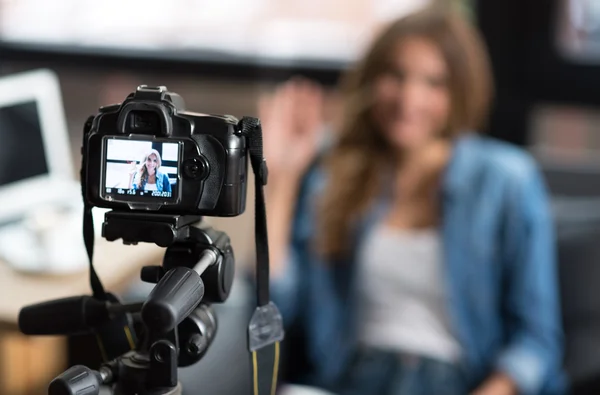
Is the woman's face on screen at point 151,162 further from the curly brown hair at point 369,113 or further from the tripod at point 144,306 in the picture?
the curly brown hair at point 369,113

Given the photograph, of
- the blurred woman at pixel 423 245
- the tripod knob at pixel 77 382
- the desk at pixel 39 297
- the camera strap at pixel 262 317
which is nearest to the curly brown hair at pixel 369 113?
the blurred woman at pixel 423 245

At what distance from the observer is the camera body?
1.90 feet

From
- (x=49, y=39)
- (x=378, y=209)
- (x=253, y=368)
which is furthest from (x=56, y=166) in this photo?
(x=49, y=39)

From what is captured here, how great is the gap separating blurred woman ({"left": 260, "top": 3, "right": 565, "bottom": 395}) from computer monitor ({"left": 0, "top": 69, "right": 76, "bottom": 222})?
349mm

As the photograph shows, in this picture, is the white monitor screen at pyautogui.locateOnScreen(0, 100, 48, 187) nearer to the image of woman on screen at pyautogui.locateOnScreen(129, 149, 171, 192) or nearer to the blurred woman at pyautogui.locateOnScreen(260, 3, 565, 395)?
the blurred woman at pyautogui.locateOnScreen(260, 3, 565, 395)

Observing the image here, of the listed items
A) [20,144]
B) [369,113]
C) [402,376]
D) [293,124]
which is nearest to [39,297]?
[20,144]

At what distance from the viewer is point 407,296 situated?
1486 millimetres

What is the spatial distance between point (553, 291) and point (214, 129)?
1.06 m

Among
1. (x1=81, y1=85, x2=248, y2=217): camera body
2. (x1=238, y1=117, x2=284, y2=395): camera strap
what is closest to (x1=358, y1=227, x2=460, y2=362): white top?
(x1=238, y1=117, x2=284, y2=395): camera strap

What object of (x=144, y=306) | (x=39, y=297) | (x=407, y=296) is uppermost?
(x=144, y=306)

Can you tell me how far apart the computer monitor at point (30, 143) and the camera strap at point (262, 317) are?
630 mm

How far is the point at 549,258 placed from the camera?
1.49 metres

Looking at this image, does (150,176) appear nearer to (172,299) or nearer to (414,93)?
(172,299)

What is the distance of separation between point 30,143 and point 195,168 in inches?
33.3
